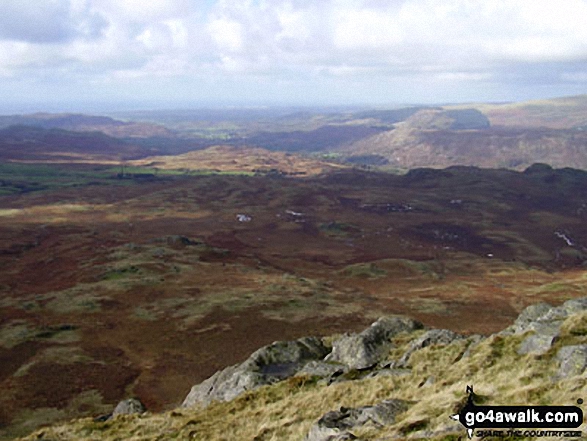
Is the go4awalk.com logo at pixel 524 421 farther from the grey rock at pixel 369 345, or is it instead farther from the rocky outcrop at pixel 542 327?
the grey rock at pixel 369 345

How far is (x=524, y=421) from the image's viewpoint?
16609mm

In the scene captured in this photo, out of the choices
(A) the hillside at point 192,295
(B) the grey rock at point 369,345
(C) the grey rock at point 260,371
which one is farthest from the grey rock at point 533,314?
(A) the hillside at point 192,295

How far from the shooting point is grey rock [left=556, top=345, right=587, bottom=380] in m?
21.8

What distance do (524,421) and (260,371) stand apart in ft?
69.9

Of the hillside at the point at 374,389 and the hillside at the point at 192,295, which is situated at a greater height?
the hillside at the point at 374,389

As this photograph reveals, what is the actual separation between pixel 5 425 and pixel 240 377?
76.3 ft

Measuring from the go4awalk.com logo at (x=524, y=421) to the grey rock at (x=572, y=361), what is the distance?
15.3 feet

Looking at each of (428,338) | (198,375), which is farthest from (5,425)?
(428,338)

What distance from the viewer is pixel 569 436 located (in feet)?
48.4

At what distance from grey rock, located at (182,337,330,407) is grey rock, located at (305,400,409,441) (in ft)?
37.2

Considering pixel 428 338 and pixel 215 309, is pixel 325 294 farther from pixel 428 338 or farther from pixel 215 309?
pixel 428 338

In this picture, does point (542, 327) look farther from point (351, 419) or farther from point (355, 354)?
point (351, 419)

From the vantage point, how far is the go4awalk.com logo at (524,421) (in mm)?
15655

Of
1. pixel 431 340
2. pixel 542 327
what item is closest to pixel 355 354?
pixel 431 340
